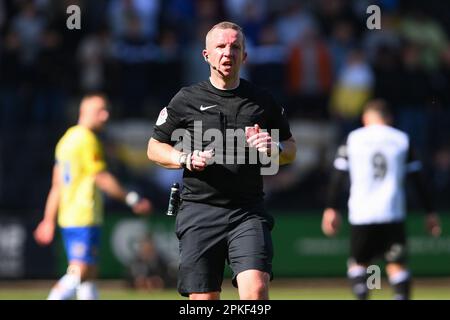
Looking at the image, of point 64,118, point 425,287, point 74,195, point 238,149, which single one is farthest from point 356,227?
point 64,118

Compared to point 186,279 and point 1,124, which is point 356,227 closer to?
point 186,279

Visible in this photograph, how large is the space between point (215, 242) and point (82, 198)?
3966mm

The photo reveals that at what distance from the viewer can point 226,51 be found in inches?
332

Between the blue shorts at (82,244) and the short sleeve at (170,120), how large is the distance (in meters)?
3.60

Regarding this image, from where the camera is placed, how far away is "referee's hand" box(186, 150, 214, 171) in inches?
322

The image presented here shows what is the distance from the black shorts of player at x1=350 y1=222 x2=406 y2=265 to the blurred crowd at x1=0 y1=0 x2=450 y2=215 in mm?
7285

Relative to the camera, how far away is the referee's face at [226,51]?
8453 mm

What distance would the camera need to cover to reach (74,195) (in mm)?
12352
